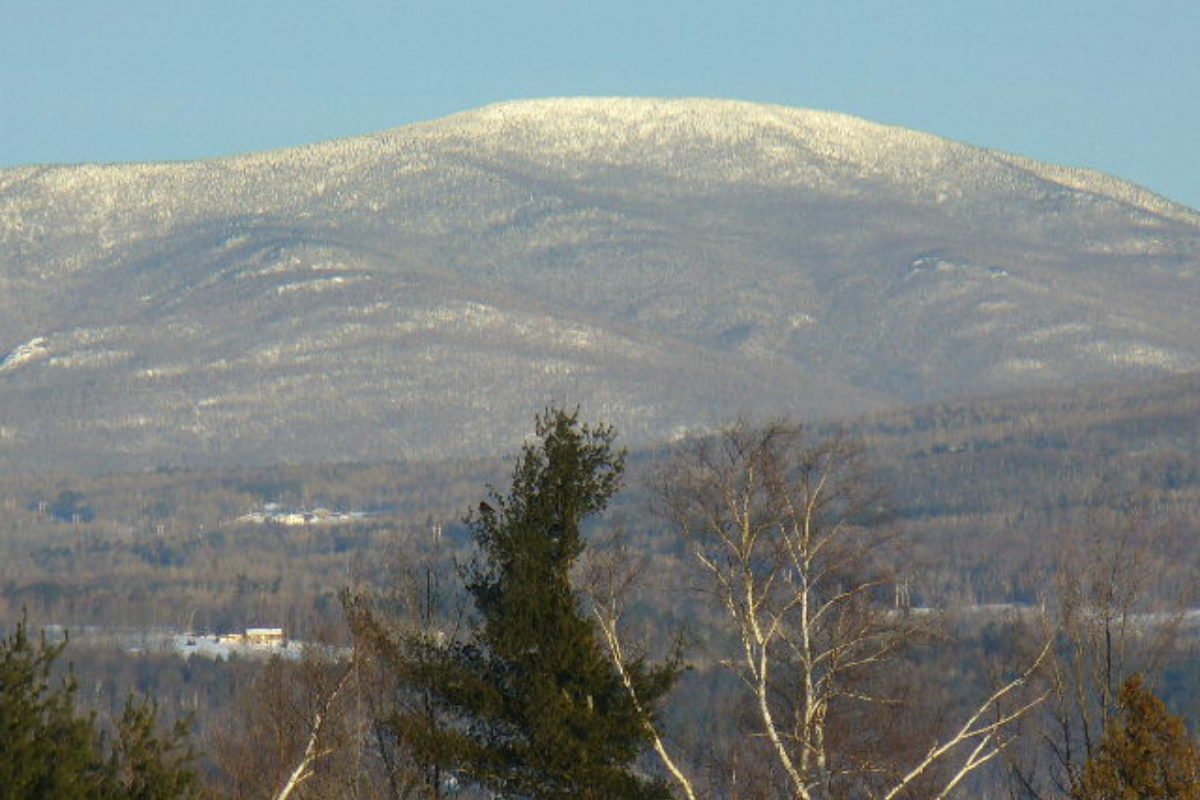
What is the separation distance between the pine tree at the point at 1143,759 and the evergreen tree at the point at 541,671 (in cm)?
621

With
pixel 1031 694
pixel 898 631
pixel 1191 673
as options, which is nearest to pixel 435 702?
pixel 898 631

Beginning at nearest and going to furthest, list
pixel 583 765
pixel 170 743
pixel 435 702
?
pixel 170 743 → pixel 583 765 → pixel 435 702

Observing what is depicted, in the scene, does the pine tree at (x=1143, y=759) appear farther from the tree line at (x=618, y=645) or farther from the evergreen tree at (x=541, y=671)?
the evergreen tree at (x=541, y=671)

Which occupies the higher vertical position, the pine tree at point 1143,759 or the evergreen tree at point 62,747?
the evergreen tree at point 62,747

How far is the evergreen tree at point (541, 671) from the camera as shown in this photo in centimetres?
3325

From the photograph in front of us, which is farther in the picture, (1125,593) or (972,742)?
(972,742)

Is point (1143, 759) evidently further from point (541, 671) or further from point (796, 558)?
point (541, 671)

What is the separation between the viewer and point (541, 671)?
3388 centimetres

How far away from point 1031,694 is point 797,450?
36.3m

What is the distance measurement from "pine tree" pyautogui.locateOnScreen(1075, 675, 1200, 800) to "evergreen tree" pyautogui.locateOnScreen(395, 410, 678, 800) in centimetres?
621

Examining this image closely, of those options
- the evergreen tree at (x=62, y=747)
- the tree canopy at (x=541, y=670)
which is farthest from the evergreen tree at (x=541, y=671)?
the evergreen tree at (x=62, y=747)

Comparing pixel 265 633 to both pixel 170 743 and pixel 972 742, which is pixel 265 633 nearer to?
pixel 972 742

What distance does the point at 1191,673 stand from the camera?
13975 cm

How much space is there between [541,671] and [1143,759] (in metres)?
7.99
